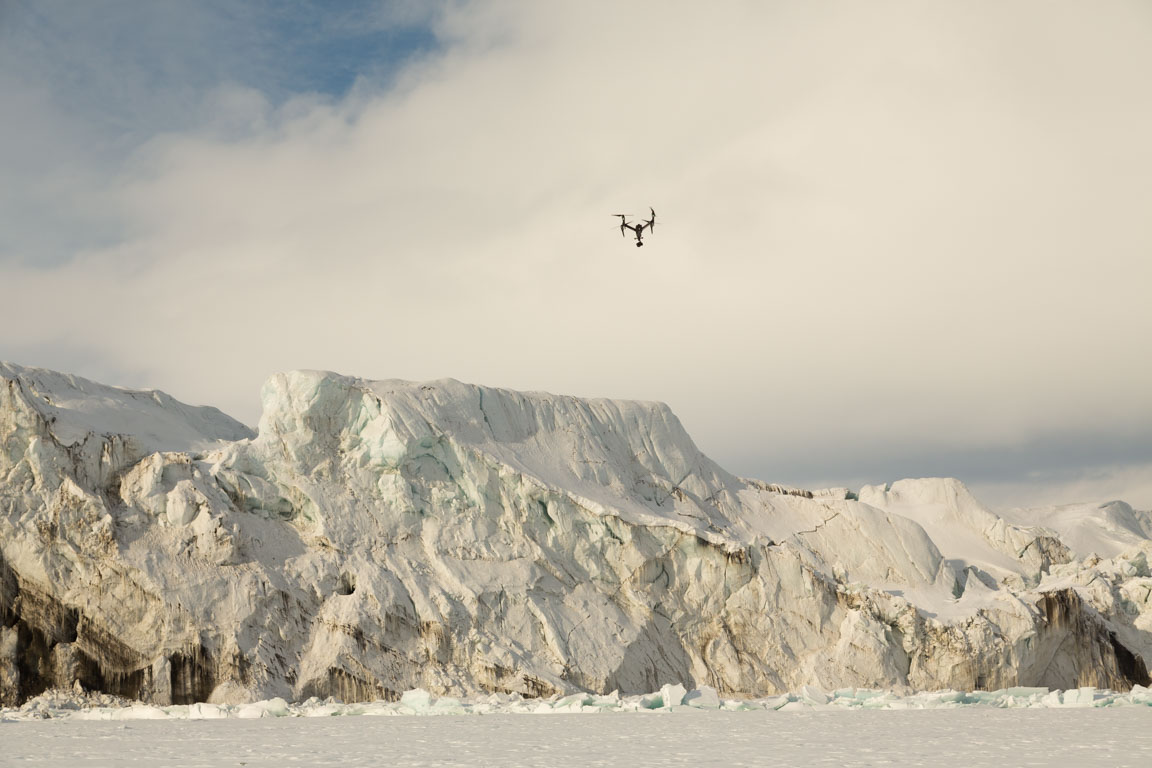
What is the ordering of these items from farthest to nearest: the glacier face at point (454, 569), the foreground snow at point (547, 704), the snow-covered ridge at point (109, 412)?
1. the snow-covered ridge at point (109, 412)
2. the glacier face at point (454, 569)
3. the foreground snow at point (547, 704)

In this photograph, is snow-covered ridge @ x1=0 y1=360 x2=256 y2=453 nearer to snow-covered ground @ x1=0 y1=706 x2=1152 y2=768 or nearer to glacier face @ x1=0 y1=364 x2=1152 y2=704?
glacier face @ x1=0 y1=364 x2=1152 y2=704

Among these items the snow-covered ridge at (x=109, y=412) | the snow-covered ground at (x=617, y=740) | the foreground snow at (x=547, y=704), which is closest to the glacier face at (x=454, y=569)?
the snow-covered ridge at (x=109, y=412)

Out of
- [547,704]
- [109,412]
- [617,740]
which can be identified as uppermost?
[109,412]

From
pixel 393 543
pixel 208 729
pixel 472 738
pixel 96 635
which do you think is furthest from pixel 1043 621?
pixel 96 635

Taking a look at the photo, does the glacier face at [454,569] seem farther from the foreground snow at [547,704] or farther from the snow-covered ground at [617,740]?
the snow-covered ground at [617,740]

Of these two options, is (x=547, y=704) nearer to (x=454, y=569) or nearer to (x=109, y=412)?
(x=454, y=569)

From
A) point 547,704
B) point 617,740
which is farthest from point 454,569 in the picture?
point 617,740
